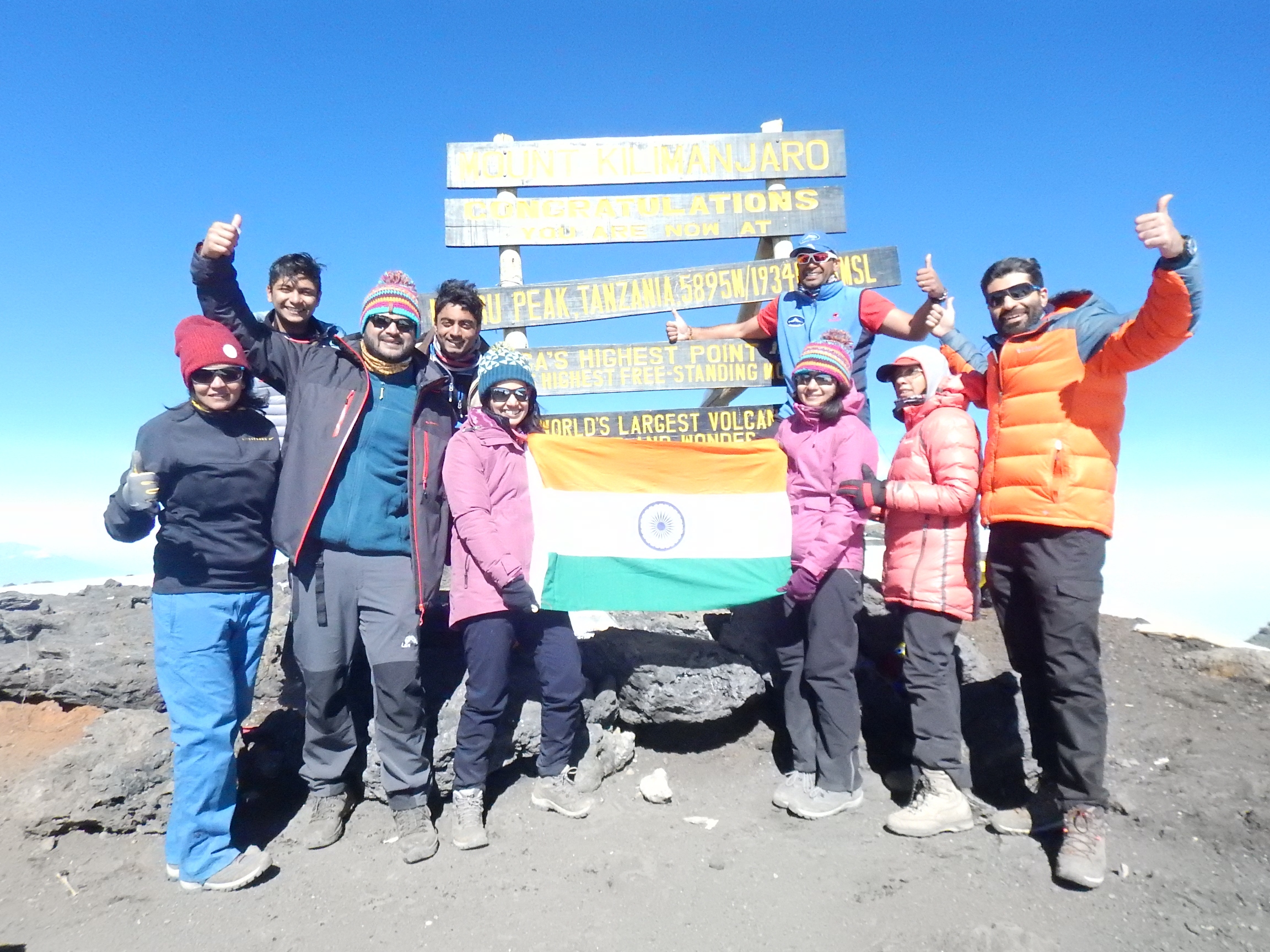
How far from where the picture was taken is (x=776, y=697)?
5641mm

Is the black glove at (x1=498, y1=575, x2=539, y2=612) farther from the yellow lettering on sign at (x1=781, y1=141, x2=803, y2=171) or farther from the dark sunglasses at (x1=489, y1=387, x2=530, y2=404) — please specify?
the yellow lettering on sign at (x1=781, y1=141, x2=803, y2=171)

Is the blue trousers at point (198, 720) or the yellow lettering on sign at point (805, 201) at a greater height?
the yellow lettering on sign at point (805, 201)

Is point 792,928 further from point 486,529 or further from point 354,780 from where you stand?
point 354,780

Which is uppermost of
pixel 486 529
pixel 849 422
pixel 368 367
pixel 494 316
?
pixel 494 316

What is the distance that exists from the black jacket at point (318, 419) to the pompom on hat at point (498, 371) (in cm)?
23

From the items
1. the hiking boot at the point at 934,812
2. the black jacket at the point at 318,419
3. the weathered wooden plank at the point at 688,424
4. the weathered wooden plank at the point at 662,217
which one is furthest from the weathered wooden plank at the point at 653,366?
the hiking boot at the point at 934,812

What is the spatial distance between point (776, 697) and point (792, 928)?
2285 mm

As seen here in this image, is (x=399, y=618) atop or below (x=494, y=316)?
below

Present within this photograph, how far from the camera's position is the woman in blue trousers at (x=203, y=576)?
378 centimetres

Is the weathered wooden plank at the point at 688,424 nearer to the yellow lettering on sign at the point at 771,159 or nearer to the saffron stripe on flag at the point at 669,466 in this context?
the saffron stripe on flag at the point at 669,466

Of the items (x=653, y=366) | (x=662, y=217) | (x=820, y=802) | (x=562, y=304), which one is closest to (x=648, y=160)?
(x=662, y=217)

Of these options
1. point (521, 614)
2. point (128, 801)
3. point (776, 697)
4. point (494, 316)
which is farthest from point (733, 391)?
point (128, 801)

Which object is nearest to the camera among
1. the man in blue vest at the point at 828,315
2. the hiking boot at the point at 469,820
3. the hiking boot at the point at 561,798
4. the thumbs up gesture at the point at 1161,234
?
the thumbs up gesture at the point at 1161,234

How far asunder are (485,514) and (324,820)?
1.97m
